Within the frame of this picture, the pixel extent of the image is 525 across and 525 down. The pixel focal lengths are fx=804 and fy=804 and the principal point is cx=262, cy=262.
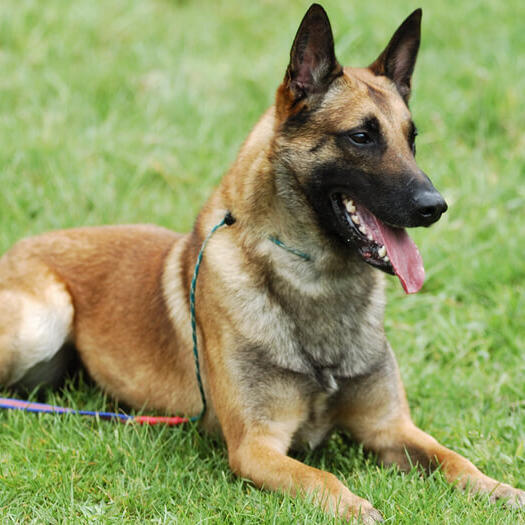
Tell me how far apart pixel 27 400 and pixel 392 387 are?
1.99m

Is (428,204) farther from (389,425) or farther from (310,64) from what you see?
(389,425)

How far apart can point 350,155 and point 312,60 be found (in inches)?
17.6

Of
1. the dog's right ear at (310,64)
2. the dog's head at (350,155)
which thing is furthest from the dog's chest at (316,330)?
the dog's right ear at (310,64)

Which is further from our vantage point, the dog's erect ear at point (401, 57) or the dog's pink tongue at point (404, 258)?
the dog's erect ear at point (401, 57)

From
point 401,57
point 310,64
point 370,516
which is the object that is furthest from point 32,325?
point 401,57

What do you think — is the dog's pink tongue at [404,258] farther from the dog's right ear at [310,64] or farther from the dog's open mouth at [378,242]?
the dog's right ear at [310,64]

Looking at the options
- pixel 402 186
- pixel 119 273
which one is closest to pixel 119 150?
pixel 119 273

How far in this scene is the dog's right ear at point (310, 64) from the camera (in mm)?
3295

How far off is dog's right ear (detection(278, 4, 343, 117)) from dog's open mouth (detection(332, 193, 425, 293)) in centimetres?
47

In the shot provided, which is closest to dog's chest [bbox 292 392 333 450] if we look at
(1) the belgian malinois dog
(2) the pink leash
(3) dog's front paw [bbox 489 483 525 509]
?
(1) the belgian malinois dog

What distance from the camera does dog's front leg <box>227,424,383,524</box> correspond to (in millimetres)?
2980

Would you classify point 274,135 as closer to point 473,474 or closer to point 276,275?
point 276,275

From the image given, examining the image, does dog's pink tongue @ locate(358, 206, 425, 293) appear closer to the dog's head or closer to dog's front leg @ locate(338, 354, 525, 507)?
the dog's head

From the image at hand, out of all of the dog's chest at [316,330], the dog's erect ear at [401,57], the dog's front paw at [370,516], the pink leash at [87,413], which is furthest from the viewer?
the pink leash at [87,413]
